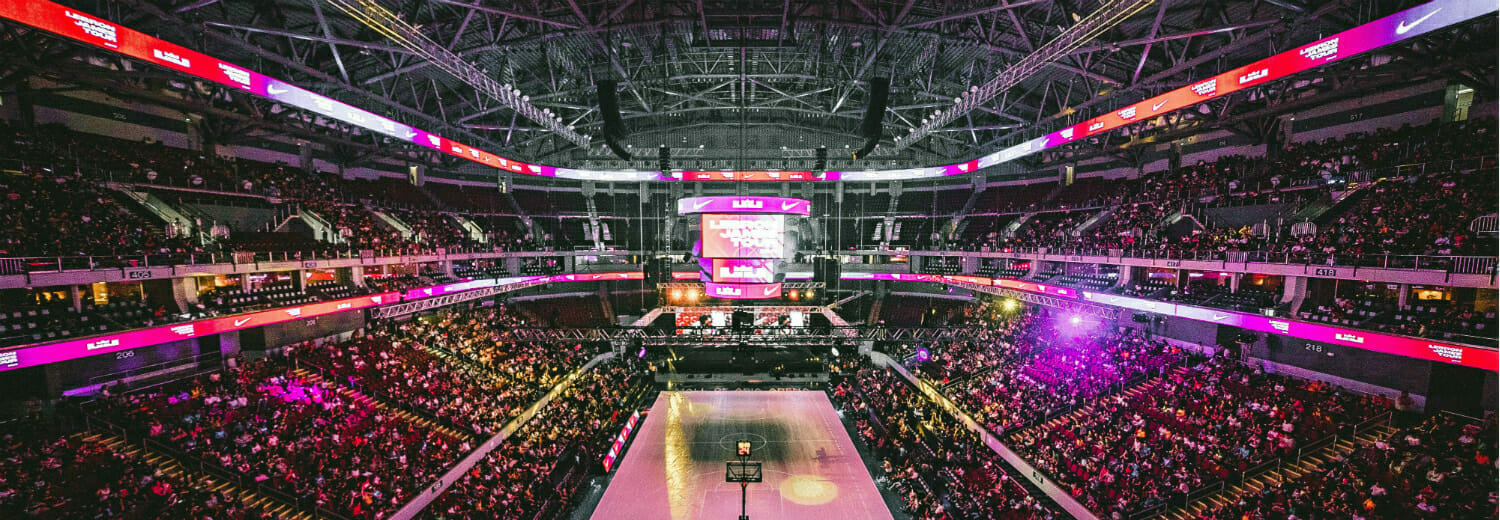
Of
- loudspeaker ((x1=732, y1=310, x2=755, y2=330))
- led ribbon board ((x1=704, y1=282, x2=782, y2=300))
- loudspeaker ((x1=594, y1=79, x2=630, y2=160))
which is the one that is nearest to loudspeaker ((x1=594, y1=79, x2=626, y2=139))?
loudspeaker ((x1=594, y1=79, x2=630, y2=160))

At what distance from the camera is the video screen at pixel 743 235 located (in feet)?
65.0

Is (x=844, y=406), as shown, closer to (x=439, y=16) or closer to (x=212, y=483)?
(x=212, y=483)

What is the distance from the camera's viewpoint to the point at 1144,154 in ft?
87.8

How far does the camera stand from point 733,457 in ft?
59.6

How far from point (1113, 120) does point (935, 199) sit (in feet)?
49.9

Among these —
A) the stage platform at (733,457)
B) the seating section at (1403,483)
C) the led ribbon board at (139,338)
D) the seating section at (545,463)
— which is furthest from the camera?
the stage platform at (733,457)

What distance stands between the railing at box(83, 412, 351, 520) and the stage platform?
6538 mm

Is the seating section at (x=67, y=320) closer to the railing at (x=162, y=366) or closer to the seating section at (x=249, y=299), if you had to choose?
the seating section at (x=249, y=299)

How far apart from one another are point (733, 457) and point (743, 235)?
7.98m

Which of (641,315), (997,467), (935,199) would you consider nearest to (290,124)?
(641,315)

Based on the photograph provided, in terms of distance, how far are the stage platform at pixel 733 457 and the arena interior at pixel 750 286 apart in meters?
0.17

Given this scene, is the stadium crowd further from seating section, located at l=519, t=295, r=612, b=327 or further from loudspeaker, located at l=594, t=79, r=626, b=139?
seating section, located at l=519, t=295, r=612, b=327

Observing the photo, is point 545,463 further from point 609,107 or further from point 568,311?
point 568,311

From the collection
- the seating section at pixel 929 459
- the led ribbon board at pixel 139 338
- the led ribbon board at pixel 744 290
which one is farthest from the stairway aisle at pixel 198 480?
the seating section at pixel 929 459
